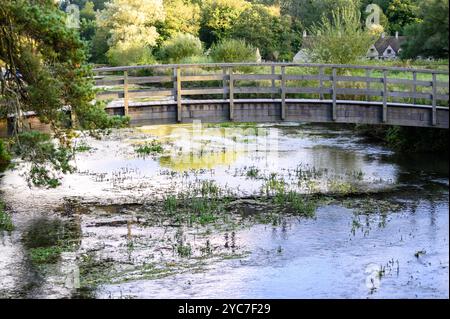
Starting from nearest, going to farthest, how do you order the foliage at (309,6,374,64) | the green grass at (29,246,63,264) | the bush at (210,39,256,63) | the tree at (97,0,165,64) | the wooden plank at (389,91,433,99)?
the green grass at (29,246,63,264), the wooden plank at (389,91,433,99), the foliage at (309,6,374,64), the bush at (210,39,256,63), the tree at (97,0,165,64)

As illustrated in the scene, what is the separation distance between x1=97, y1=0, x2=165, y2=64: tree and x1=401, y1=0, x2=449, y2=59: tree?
28669 mm

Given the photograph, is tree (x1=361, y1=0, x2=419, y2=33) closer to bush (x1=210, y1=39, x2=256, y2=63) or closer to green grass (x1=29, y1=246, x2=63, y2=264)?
bush (x1=210, y1=39, x2=256, y2=63)

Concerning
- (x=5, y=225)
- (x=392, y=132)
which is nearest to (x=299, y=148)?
(x=392, y=132)

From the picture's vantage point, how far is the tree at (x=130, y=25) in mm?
63562

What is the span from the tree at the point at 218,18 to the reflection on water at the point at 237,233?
41.6 m

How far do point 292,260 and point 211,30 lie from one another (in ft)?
185

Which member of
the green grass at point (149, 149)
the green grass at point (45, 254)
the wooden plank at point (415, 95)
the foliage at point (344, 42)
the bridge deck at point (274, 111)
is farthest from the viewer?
the foliage at point (344, 42)

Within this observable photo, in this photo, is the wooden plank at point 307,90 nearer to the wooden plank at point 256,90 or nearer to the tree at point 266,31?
the wooden plank at point 256,90

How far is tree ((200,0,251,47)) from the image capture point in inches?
2827

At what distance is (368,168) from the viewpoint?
27734 millimetres

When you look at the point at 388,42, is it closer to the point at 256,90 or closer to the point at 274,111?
the point at 274,111

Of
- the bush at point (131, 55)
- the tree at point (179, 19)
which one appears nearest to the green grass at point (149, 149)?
the bush at point (131, 55)

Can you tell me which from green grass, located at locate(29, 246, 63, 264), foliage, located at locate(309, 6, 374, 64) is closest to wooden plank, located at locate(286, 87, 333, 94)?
green grass, located at locate(29, 246, 63, 264)
